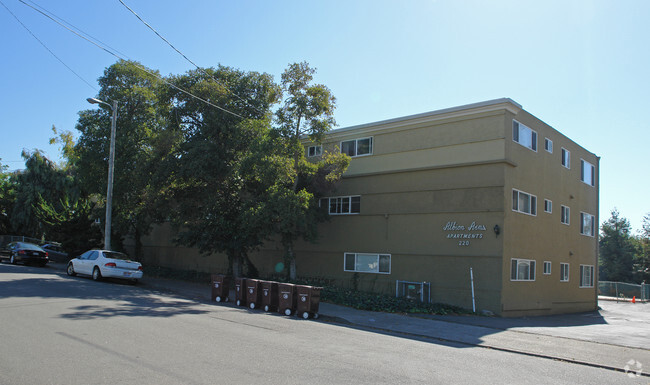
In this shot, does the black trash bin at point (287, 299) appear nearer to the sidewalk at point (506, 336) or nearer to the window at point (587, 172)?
the sidewalk at point (506, 336)

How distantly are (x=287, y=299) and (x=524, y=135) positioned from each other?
1261 cm

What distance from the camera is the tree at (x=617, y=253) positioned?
57344 millimetres

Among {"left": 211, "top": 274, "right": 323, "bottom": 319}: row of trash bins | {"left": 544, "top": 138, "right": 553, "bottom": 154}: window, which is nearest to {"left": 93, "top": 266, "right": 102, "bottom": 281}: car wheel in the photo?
{"left": 211, "top": 274, "right": 323, "bottom": 319}: row of trash bins

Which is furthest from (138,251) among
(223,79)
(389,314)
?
(389,314)

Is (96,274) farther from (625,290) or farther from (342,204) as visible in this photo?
(625,290)

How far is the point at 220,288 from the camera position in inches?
677

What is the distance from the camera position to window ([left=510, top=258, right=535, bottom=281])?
61.5ft

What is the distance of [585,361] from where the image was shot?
959 centimetres

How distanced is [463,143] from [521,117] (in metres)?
2.83

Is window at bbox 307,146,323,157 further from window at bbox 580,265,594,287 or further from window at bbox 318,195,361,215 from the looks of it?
window at bbox 580,265,594,287

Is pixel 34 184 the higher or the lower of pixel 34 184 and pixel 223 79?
the lower

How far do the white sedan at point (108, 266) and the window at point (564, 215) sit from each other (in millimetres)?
20343

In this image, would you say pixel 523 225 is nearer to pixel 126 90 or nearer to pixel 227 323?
pixel 227 323

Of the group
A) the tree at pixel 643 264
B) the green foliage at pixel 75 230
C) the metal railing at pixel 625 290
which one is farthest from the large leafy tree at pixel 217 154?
the tree at pixel 643 264
